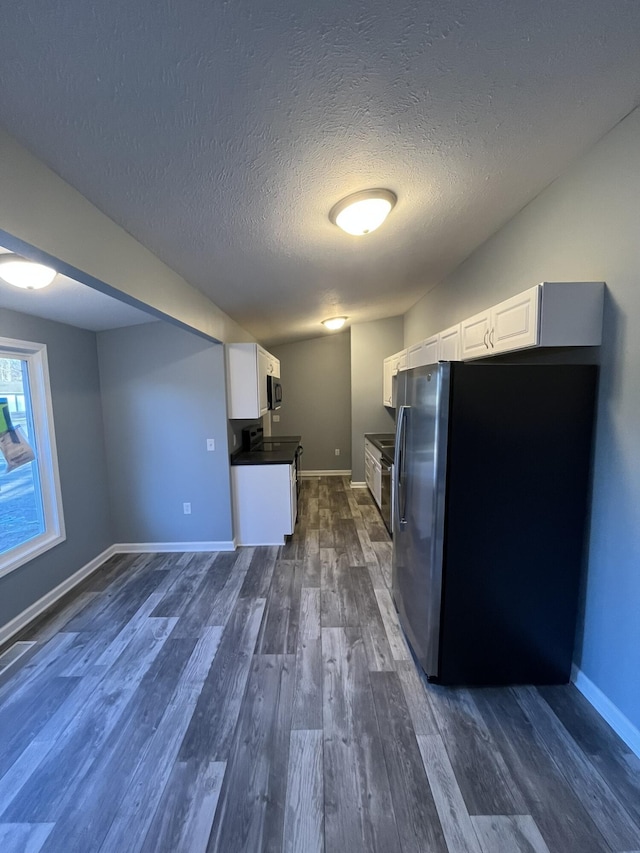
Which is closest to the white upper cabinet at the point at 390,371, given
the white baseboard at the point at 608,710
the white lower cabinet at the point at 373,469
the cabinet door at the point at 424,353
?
the cabinet door at the point at 424,353

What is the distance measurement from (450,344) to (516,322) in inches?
36.9

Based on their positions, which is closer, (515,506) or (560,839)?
(560,839)

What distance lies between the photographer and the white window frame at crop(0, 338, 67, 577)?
2.66 metres

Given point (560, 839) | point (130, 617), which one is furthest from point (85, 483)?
point (560, 839)

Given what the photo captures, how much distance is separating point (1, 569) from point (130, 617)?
0.93m

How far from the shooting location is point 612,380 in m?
1.64

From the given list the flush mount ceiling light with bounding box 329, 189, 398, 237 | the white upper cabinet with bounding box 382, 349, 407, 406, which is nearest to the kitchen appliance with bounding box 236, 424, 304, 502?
the white upper cabinet with bounding box 382, 349, 407, 406

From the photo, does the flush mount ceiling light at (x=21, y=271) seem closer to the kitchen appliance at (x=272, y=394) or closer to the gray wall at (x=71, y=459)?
the gray wall at (x=71, y=459)

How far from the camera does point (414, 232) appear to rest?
229 centimetres

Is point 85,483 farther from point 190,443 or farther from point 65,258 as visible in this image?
point 65,258

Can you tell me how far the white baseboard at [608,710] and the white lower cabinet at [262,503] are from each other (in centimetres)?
260

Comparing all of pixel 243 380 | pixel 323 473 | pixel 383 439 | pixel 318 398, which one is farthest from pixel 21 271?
pixel 323 473

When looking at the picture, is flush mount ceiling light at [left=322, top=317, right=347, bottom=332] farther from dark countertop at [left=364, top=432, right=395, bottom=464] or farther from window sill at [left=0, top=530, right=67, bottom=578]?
window sill at [left=0, top=530, right=67, bottom=578]

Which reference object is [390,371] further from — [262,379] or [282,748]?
[282,748]
